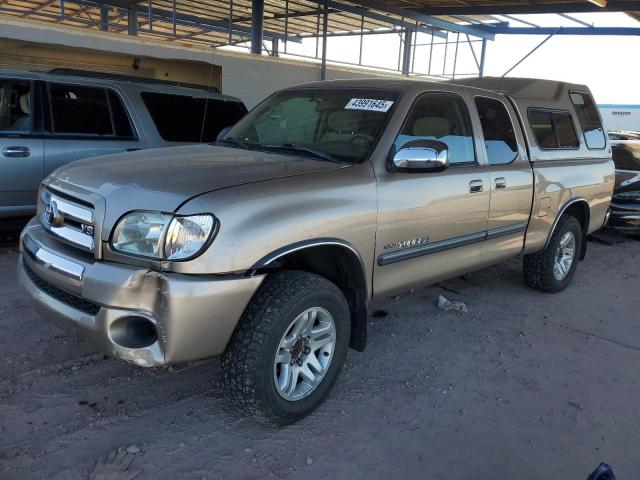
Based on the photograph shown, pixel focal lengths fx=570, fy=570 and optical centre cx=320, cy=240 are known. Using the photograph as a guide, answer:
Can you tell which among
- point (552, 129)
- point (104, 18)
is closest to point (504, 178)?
point (552, 129)

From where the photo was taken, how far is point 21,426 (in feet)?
9.53

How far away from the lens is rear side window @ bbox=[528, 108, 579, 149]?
5.05 m

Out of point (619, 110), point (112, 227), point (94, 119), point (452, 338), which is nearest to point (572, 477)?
point (452, 338)

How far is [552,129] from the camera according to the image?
5.29 metres

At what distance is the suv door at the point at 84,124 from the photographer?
5703 mm

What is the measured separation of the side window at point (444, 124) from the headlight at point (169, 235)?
1607mm

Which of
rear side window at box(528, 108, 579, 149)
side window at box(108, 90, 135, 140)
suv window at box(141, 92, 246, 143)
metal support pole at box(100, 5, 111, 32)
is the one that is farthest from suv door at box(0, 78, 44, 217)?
metal support pole at box(100, 5, 111, 32)

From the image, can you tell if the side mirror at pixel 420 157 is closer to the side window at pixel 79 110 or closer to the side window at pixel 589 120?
the side window at pixel 589 120

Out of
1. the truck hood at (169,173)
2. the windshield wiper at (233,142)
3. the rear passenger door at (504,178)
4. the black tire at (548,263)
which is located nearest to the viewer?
the truck hood at (169,173)

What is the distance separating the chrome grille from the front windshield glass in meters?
1.33

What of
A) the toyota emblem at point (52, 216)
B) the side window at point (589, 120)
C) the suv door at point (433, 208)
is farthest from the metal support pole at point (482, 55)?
the toyota emblem at point (52, 216)

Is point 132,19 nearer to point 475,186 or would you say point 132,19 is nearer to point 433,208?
point 475,186

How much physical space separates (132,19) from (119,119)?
1104 centimetres

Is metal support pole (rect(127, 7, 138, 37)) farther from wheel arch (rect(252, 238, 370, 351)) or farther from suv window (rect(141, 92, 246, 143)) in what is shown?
wheel arch (rect(252, 238, 370, 351))
